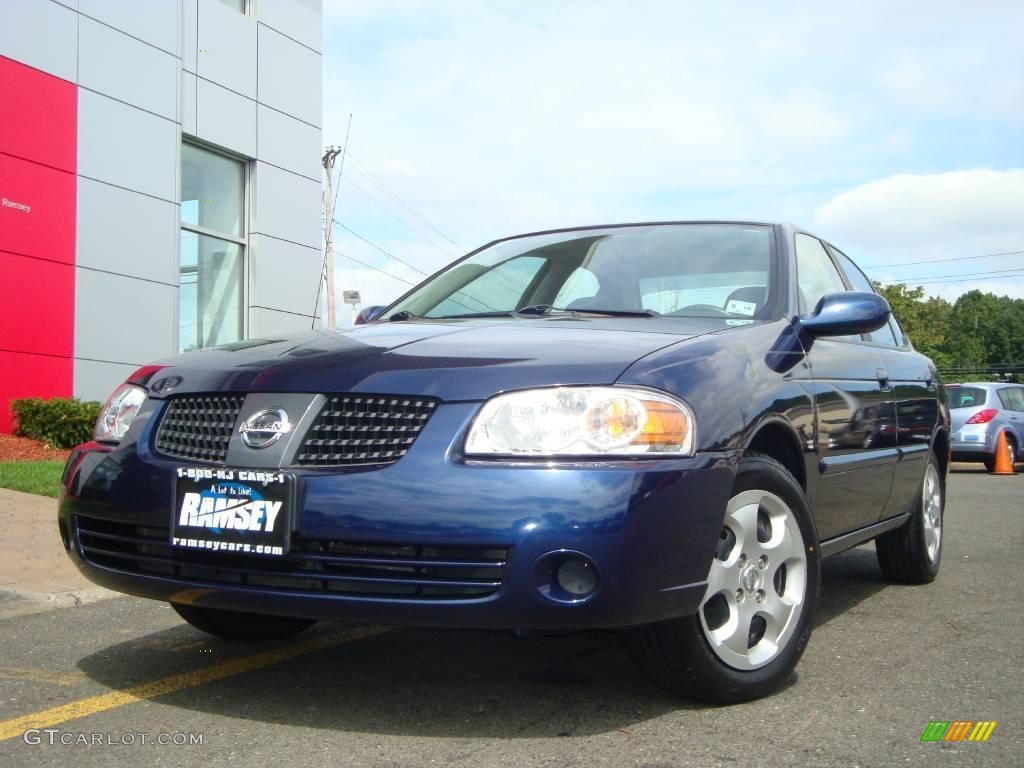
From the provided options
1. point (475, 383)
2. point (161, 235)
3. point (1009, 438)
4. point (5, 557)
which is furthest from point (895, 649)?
point (1009, 438)

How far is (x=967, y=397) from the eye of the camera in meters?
17.3

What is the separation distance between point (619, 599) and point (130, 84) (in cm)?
1349

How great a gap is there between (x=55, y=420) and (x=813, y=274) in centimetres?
963

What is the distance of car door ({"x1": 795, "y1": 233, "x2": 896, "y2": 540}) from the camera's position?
3998 millimetres

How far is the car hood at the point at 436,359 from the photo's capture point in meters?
2.99

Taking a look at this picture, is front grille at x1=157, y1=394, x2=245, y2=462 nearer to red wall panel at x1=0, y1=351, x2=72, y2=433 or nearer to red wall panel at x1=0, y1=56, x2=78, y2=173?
red wall panel at x1=0, y1=351, x2=72, y2=433

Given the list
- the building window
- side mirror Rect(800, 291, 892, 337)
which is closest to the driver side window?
A: side mirror Rect(800, 291, 892, 337)

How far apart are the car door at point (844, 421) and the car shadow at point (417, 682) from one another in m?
0.96

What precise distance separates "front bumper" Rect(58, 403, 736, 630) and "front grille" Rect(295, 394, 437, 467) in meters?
0.05

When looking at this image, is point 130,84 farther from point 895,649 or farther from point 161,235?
point 895,649

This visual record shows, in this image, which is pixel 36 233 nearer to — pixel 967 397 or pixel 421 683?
pixel 421 683

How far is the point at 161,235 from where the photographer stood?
1485 centimetres

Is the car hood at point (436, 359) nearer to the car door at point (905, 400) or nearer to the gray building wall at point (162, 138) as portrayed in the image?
the car door at point (905, 400)

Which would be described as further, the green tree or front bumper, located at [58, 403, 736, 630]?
the green tree
